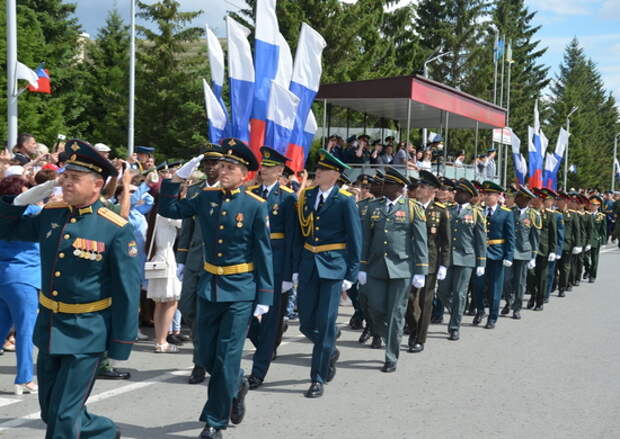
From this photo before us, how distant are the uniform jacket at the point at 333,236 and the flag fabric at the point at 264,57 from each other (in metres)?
6.34

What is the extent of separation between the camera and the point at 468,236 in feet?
33.8

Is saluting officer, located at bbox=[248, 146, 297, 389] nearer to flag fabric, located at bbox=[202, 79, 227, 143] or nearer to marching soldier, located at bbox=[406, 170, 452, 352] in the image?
marching soldier, located at bbox=[406, 170, 452, 352]

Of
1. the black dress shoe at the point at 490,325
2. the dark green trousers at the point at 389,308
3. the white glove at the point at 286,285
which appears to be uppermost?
the white glove at the point at 286,285

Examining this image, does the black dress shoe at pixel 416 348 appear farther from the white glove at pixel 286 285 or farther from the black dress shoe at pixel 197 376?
the black dress shoe at pixel 197 376

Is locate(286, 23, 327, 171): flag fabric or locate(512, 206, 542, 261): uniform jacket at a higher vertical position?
locate(286, 23, 327, 171): flag fabric

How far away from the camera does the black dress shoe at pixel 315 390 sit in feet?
21.7

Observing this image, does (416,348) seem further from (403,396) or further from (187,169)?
(187,169)

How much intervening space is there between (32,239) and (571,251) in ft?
41.6

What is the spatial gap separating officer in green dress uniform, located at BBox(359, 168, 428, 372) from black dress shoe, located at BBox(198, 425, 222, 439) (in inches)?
114

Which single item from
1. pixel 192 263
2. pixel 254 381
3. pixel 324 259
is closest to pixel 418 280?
pixel 324 259

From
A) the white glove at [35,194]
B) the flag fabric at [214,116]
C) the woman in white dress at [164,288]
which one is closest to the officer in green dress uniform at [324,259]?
the woman in white dress at [164,288]

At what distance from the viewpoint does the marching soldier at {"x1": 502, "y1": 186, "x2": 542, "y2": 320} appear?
11695mm

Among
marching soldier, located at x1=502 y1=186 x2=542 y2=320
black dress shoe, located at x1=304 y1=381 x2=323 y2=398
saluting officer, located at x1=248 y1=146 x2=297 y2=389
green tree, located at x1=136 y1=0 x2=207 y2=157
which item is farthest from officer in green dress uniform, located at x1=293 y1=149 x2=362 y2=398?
green tree, located at x1=136 y1=0 x2=207 y2=157

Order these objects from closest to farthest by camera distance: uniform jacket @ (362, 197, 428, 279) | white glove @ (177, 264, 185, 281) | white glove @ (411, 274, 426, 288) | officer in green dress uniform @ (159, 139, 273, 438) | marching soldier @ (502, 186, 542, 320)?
officer in green dress uniform @ (159, 139, 273, 438)
white glove @ (177, 264, 185, 281)
uniform jacket @ (362, 197, 428, 279)
white glove @ (411, 274, 426, 288)
marching soldier @ (502, 186, 542, 320)
